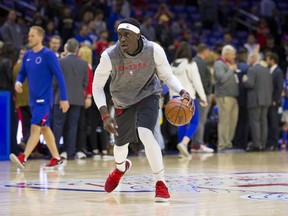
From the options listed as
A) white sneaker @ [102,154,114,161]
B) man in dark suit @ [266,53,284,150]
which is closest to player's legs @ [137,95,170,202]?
white sneaker @ [102,154,114,161]

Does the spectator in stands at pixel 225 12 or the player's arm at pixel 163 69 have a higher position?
the spectator in stands at pixel 225 12

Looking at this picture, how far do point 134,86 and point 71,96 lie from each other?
6.05m

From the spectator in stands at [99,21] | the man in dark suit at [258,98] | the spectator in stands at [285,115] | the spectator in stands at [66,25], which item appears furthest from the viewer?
the spectator in stands at [99,21]

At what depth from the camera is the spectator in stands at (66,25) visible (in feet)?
60.0

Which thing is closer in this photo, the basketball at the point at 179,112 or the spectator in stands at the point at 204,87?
the basketball at the point at 179,112

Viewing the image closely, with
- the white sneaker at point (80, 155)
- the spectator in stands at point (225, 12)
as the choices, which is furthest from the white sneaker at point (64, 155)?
the spectator in stands at point (225, 12)

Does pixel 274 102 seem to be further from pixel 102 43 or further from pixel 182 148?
pixel 182 148

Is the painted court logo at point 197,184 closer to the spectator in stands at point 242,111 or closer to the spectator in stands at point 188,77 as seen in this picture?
the spectator in stands at point 188,77

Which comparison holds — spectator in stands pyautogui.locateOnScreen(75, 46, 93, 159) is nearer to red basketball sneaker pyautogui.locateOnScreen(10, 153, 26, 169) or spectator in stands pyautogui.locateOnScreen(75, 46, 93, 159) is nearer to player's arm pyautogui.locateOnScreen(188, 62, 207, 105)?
player's arm pyautogui.locateOnScreen(188, 62, 207, 105)

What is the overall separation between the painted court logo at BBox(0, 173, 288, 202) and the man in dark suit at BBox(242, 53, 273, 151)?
257 inches

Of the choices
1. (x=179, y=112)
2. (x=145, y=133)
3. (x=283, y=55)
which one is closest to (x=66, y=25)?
(x=283, y=55)

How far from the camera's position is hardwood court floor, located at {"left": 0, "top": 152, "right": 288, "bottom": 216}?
Result: 6684 mm

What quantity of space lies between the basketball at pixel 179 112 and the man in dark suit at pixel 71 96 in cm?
575

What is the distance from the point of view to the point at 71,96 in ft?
44.9
